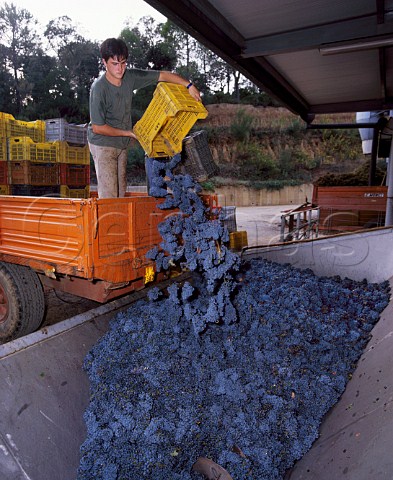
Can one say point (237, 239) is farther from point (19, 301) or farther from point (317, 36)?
point (19, 301)

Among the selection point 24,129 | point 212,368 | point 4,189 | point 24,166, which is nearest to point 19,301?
point 212,368

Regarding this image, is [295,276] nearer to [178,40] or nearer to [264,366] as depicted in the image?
[264,366]

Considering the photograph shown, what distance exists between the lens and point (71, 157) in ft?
26.0

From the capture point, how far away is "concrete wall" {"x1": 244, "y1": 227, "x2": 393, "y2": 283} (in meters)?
4.09

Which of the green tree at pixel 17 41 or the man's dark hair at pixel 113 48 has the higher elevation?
the green tree at pixel 17 41

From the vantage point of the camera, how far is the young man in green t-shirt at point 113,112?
3463 mm

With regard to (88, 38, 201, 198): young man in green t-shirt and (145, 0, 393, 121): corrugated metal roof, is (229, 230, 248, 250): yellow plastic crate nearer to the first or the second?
(145, 0, 393, 121): corrugated metal roof

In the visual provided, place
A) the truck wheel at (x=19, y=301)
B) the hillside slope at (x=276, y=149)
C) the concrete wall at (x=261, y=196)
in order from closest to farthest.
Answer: the truck wheel at (x=19, y=301) < the concrete wall at (x=261, y=196) < the hillside slope at (x=276, y=149)

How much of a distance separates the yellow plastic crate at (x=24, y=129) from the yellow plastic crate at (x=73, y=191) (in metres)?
1.70

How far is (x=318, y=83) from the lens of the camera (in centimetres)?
638

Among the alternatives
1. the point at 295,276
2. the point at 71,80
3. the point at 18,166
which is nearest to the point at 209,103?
the point at 71,80

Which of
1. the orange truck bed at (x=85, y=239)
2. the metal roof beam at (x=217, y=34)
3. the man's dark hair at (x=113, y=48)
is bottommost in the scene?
the orange truck bed at (x=85, y=239)

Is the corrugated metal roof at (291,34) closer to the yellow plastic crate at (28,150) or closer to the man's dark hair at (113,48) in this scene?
the man's dark hair at (113,48)

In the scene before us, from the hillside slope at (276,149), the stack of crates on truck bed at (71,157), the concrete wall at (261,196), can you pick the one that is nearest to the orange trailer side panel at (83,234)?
the stack of crates on truck bed at (71,157)
